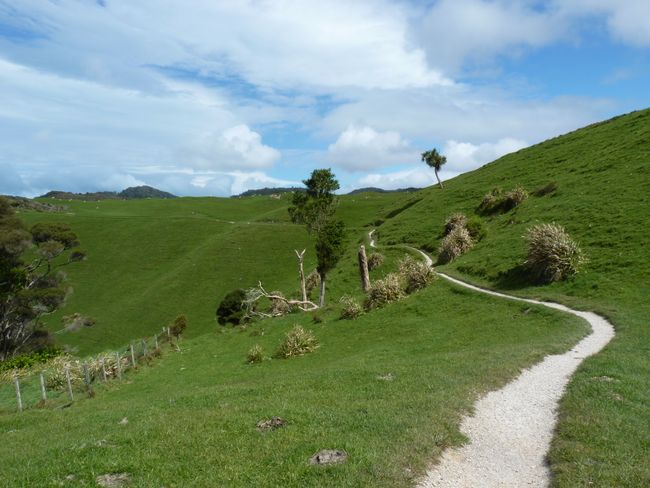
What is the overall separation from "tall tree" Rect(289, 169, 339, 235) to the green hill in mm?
7081

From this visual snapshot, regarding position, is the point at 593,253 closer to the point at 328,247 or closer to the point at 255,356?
the point at 328,247

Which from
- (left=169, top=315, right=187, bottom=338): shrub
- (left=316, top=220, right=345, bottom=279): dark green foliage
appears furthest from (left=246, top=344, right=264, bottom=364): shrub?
(left=169, top=315, right=187, bottom=338): shrub

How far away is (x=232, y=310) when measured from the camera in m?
54.1

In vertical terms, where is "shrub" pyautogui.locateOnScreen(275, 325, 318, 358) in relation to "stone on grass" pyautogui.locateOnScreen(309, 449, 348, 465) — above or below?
below

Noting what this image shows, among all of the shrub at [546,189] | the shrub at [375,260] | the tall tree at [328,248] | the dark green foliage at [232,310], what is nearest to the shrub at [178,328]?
the dark green foliage at [232,310]

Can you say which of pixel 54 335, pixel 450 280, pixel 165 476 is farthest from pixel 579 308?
pixel 54 335

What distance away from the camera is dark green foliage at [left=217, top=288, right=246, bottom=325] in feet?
173

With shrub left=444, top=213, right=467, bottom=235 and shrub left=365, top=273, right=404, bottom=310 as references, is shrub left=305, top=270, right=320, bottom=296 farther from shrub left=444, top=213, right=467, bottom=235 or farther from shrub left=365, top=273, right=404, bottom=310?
shrub left=365, top=273, right=404, bottom=310

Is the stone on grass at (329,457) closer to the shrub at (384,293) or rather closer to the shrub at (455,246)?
the shrub at (384,293)

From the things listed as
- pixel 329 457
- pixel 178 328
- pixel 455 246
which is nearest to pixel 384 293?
pixel 455 246

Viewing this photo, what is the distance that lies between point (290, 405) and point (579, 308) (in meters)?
20.5

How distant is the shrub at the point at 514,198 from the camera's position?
2164 inches

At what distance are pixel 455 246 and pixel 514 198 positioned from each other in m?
12.8

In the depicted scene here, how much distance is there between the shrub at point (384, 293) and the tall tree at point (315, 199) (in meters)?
21.7
